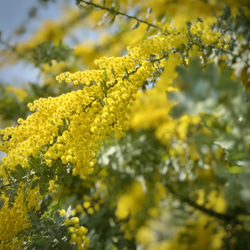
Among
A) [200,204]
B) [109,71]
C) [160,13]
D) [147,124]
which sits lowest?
[200,204]

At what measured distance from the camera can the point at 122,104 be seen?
1.14m

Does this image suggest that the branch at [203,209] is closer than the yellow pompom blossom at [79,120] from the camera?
No

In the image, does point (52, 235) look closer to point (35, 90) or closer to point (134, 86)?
point (134, 86)

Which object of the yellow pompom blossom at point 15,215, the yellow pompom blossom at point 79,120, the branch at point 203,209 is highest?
the yellow pompom blossom at point 79,120

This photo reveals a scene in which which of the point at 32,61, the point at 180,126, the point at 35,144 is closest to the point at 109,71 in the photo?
the point at 35,144

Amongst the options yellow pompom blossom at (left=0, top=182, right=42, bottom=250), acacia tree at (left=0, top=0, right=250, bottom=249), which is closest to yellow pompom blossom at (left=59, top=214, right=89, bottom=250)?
acacia tree at (left=0, top=0, right=250, bottom=249)

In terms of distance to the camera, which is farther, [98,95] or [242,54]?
[242,54]

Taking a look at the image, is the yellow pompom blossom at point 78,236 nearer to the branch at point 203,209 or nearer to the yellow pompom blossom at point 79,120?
the yellow pompom blossom at point 79,120

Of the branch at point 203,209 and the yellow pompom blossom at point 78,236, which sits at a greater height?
the yellow pompom blossom at point 78,236

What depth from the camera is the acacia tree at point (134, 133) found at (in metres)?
0.67

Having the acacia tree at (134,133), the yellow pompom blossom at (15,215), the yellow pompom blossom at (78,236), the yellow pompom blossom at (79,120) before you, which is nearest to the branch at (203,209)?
the acacia tree at (134,133)

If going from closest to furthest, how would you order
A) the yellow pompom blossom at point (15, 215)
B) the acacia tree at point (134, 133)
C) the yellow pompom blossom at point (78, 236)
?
the acacia tree at point (134, 133), the yellow pompom blossom at point (15, 215), the yellow pompom blossom at point (78, 236)

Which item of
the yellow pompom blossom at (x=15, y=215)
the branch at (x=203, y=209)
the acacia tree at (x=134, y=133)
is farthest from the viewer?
the branch at (x=203, y=209)

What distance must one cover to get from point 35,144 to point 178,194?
187 cm
